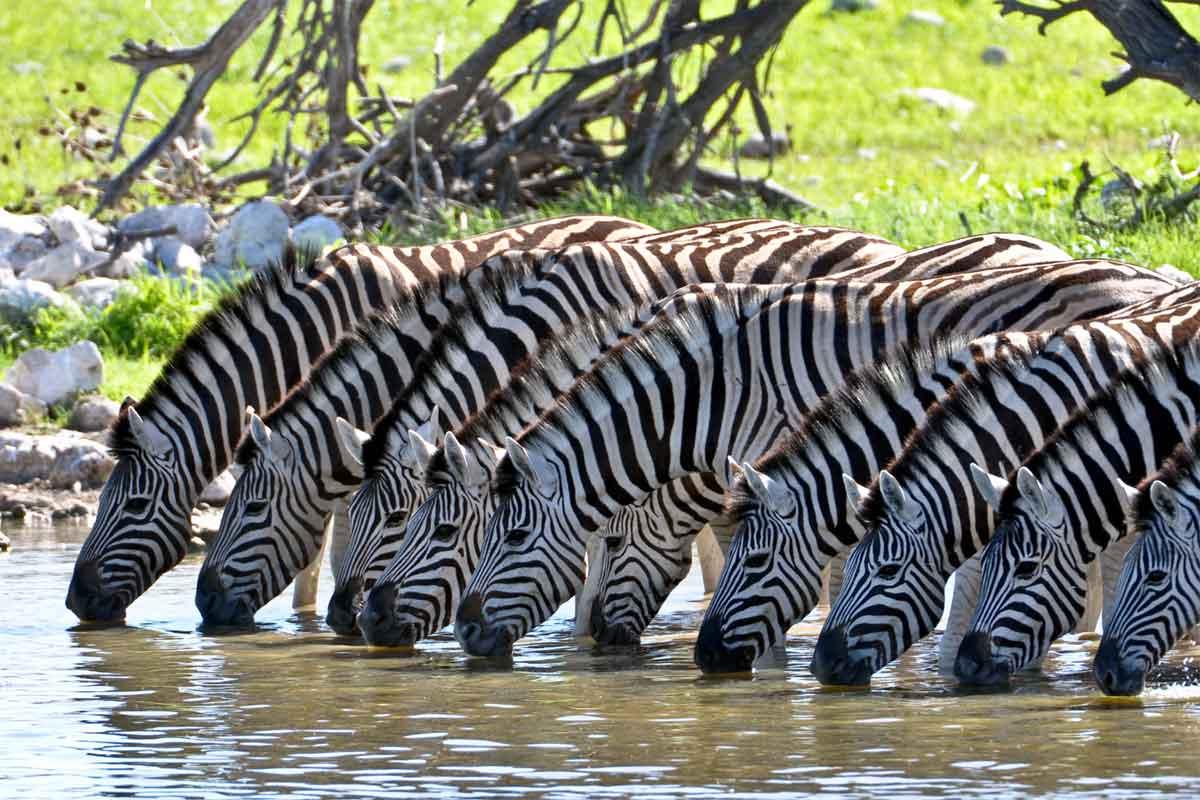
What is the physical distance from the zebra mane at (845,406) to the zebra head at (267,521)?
8.73ft

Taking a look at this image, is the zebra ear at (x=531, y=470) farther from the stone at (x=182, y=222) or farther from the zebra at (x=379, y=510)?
the stone at (x=182, y=222)

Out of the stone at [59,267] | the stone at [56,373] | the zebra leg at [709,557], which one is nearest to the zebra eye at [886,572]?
the zebra leg at [709,557]

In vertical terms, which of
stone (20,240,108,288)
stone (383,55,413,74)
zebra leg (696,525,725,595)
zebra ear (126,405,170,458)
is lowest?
zebra leg (696,525,725,595)

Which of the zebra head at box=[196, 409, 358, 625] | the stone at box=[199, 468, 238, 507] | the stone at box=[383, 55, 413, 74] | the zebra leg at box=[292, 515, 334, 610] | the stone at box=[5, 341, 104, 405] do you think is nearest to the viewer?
the zebra head at box=[196, 409, 358, 625]

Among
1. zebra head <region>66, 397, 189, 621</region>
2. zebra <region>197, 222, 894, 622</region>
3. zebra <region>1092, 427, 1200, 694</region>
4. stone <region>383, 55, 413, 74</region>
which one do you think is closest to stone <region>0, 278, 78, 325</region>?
zebra head <region>66, 397, 189, 621</region>

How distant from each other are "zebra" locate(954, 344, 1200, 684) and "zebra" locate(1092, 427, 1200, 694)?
172 millimetres

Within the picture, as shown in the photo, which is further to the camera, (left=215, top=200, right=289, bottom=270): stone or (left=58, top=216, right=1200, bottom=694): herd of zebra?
(left=215, top=200, right=289, bottom=270): stone

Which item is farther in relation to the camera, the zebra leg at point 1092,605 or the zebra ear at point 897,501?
the zebra leg at point 1092,605

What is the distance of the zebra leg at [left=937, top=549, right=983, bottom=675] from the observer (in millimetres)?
8820

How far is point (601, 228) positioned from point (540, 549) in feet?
12.6

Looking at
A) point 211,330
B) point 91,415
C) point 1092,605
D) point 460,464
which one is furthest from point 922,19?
point 460,464

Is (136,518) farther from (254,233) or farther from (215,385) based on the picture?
(254,233)

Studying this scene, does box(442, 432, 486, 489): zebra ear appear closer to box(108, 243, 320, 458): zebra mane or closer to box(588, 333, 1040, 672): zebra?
box(588, 333, 1040, 672): zebra

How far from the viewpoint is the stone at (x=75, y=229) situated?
60.4 ft
